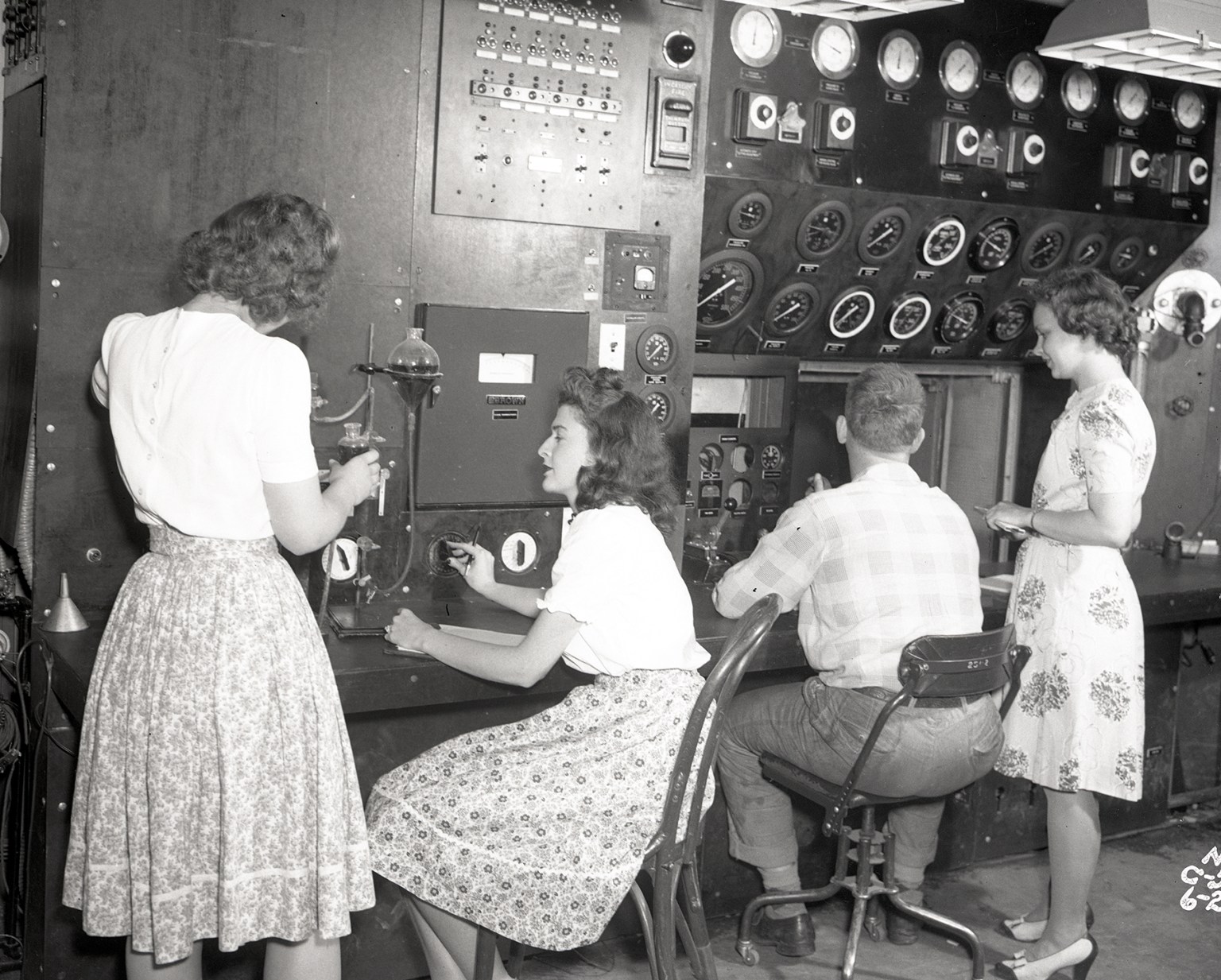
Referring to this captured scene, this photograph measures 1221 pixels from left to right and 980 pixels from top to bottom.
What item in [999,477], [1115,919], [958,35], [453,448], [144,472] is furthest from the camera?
[999,477]

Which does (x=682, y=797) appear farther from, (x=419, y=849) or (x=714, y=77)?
(x=714, y=77)

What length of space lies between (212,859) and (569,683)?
3.12 ft

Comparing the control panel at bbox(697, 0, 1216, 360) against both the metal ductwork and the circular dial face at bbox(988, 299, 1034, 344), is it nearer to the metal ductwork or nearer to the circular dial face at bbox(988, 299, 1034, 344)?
the circular dial face at bbox(988, 299, 1034, 344)

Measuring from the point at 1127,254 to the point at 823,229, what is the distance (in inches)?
52.7

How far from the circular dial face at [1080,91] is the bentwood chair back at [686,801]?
8.54 feet

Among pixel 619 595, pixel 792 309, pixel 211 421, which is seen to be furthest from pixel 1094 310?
pixel 211 421

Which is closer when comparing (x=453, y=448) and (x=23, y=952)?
(x=23, y=952)

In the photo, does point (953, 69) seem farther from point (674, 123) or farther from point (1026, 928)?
point (1026, 928)

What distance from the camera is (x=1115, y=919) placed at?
3740 millimetres

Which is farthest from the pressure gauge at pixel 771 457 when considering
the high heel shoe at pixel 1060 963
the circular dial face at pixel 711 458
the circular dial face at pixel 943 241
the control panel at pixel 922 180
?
the high heel shoe at pixel 1060 963

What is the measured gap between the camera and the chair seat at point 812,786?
3.00 meters

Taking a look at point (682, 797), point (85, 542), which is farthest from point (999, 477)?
point (85, 542)

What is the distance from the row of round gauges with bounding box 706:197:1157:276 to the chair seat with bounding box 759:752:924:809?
149 centimetres

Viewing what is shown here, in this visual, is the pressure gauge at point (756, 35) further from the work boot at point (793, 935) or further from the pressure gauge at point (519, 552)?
the work boot at point (793, 935)
